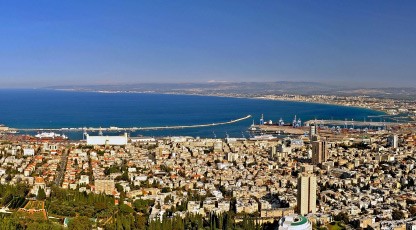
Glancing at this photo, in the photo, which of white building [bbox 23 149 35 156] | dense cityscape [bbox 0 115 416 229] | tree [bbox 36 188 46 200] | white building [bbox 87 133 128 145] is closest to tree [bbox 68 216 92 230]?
dense cityscape [bbox 0 115 416 229]

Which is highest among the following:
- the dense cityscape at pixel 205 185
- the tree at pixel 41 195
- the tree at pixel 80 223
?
the tree at pixel 80 223

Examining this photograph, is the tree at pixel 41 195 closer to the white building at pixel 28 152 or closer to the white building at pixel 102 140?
the white building at pixel 28 152

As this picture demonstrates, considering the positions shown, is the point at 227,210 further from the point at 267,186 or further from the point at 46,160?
the point at 46,160

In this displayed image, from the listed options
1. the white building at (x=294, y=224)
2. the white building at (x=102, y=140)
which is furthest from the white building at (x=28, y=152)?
the white building at (x=294, y=224)

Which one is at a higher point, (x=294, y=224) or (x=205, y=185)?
(x=294, y=224)

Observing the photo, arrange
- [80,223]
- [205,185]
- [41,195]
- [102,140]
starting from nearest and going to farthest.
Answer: [80,223]
[41,195]
[205,185]
[102,140]

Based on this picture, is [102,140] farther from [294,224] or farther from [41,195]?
[294,224]

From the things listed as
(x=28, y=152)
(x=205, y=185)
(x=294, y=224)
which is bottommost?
(x=205, y=185)

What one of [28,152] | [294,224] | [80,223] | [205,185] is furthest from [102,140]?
[294,224]

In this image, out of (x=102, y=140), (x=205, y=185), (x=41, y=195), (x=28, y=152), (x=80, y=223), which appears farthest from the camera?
(x=102, y=140)
